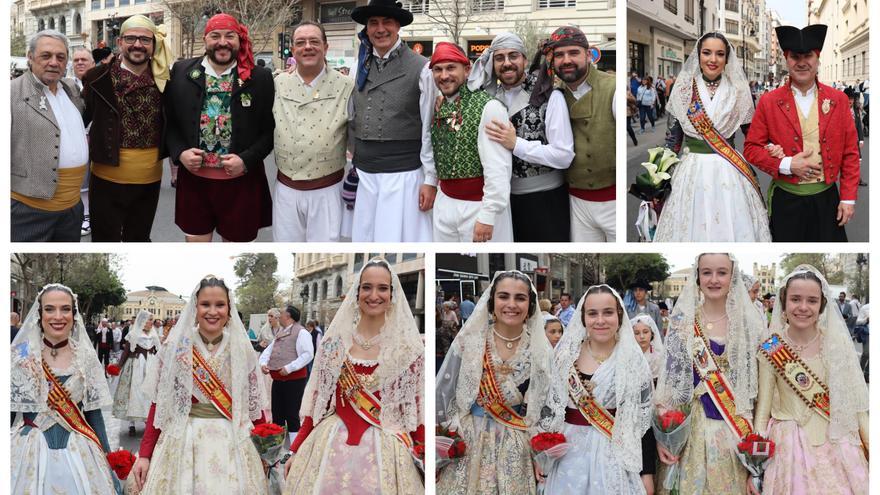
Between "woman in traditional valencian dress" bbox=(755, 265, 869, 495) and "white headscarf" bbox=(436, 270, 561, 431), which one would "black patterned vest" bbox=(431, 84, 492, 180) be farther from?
"woman in traditional valencian dress" bbox=(755, 265, 869, 495)

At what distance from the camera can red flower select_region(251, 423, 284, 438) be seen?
14.3 ft

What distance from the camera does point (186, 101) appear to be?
4840 millimetres

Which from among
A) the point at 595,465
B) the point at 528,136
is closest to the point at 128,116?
the point at 528,136

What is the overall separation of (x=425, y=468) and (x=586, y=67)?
208 cm

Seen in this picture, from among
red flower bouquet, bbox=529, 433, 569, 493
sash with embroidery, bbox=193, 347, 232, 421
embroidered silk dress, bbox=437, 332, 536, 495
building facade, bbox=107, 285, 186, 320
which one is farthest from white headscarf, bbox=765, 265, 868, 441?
building facade, bbox=107, 285, 186, 320

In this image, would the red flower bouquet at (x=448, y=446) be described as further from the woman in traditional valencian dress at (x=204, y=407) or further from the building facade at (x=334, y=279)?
the woman in traditional valencian dress at (x=204, y=407)

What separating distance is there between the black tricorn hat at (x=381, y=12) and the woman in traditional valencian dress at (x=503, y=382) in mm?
1404

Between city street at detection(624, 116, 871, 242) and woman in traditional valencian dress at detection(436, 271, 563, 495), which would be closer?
woman in traditional valencian dress at detection(436, 271, 563, 495)

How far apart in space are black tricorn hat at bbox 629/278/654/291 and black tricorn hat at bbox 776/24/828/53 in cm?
132

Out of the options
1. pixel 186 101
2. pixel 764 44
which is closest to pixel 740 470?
pixel 764 44

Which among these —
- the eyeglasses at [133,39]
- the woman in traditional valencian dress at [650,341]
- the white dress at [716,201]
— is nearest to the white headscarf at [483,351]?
the woman in traditional valencian dress at [650,341]

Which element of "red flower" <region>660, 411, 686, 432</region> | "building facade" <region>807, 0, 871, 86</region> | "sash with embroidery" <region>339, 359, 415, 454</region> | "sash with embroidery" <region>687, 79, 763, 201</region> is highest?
"building facade" <region>807, 0, 871, 86</region>

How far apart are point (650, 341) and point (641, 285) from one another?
267 mm

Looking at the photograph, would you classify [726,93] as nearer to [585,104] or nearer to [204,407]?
[585,104]
